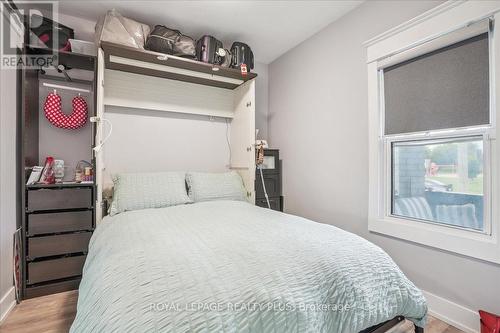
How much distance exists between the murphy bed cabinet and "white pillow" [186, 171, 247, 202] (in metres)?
0.85

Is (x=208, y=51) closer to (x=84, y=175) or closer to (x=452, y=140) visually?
(x=84, y=175)

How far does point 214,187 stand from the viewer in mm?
2504

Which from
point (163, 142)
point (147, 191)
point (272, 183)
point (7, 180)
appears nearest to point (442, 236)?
point (272, 183)

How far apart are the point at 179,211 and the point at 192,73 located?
4.97 feet

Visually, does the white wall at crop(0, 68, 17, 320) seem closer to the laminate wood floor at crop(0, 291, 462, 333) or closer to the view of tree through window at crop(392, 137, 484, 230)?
the laminate wood floor at crop(0, 291, 462, 333)

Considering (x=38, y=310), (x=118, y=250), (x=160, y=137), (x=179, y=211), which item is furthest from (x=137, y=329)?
(x=160, y=137)

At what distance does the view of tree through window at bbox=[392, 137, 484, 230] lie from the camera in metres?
1.60

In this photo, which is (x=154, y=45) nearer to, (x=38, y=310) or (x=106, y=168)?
(x=106, y=168)

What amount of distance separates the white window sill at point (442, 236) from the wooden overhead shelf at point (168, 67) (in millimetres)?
2005

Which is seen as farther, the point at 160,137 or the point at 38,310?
the point at 160,137

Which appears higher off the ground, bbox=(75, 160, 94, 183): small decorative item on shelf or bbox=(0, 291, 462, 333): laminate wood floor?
bbox=(75, 160, 94, 183): small decorative item on shelf

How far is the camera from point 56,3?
2.16 metres

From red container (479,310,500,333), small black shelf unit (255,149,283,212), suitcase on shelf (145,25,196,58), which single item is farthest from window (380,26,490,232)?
suitcase on shelf (145,25,196,58)

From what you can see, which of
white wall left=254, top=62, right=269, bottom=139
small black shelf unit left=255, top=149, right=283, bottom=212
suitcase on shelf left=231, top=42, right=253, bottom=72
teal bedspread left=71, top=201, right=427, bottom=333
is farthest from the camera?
white wall left=254, top=62, right=269, bottom=139
